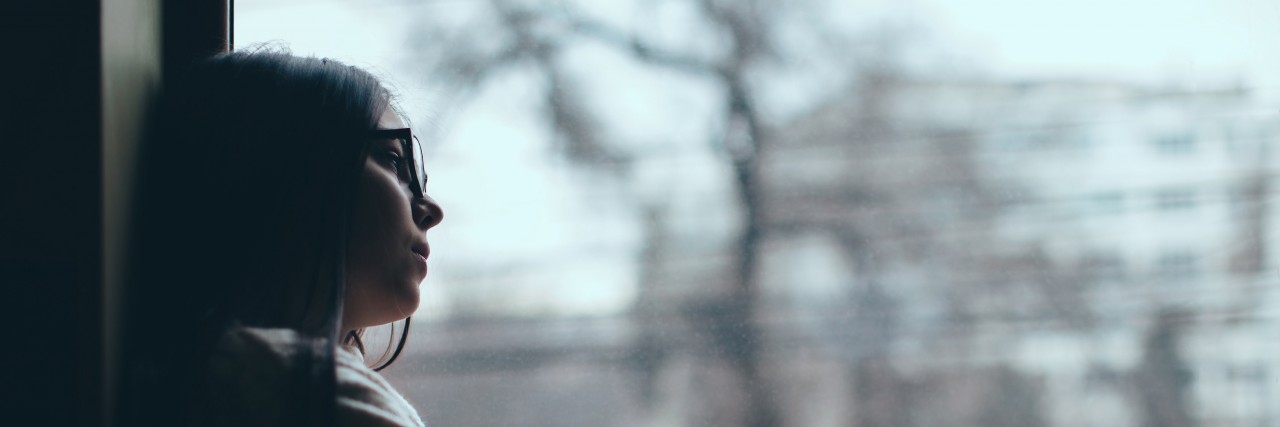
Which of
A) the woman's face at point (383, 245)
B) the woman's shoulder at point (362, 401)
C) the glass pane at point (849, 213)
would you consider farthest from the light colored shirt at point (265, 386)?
the glass pane at point (849, 213)

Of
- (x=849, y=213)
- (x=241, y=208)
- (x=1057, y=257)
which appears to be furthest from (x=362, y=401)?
(x=1057, y=257)

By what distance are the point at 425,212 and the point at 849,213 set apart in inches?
15.6

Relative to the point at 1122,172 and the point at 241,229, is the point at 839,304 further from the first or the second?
the point at 241,229

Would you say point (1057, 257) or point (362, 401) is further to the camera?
point (1057, 257)

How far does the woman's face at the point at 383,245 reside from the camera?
2.42ft

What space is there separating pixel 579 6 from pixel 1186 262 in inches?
24.4

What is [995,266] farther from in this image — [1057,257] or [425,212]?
[425,212]

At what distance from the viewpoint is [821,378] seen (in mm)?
914

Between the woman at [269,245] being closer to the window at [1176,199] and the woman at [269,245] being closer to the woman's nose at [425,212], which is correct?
the woman's nose at [425,212]

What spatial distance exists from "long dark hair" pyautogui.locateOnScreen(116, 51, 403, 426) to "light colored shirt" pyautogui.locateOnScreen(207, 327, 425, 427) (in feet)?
0.08

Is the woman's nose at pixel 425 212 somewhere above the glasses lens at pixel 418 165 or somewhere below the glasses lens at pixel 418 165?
below

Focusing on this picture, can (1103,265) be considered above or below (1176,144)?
below

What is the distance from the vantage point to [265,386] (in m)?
0.59

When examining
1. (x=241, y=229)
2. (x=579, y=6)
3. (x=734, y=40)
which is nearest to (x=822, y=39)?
(x=734, y=40)
